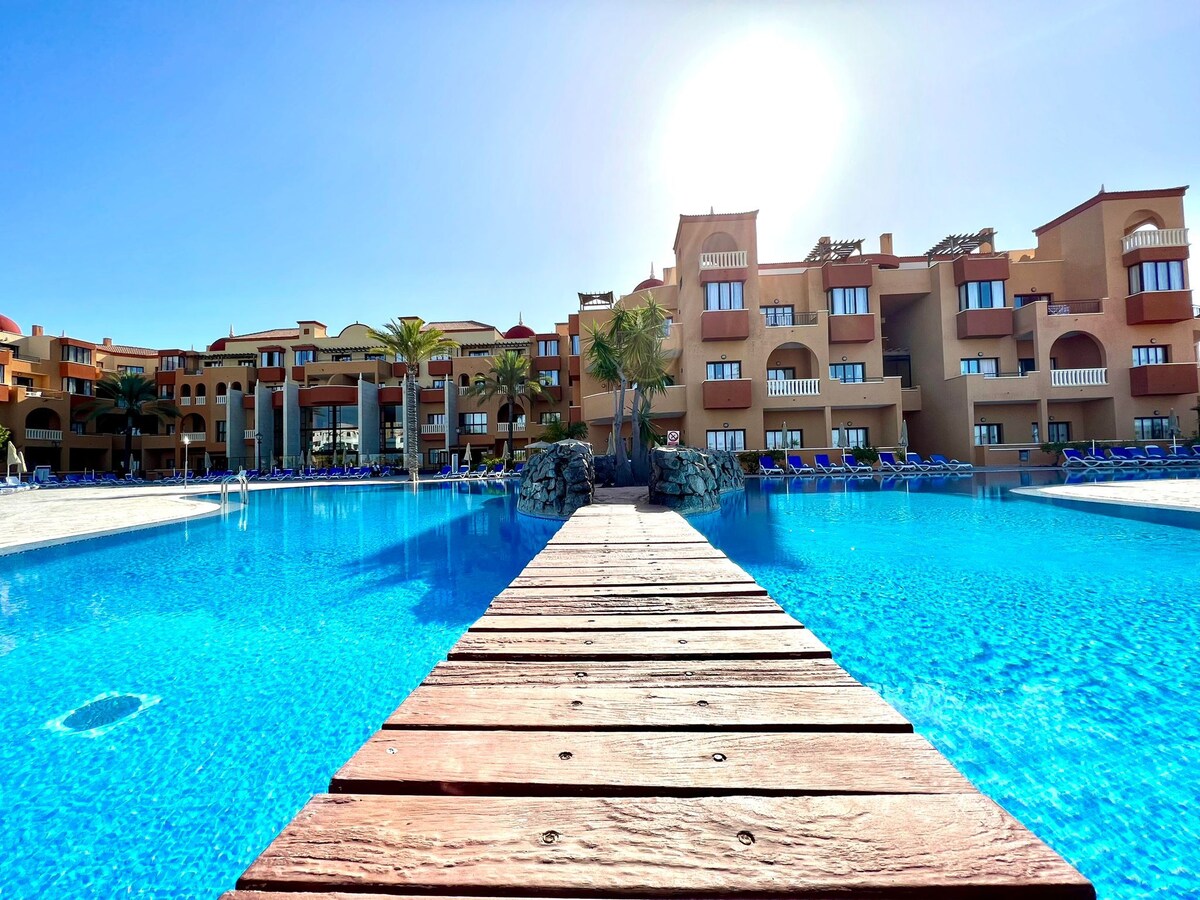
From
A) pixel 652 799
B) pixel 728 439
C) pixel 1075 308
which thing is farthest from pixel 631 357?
pixel 1075 308

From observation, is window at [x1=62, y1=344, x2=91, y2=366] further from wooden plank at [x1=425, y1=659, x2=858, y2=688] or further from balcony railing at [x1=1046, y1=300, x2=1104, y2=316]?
balcony railing at [x1=1046, y1=300, x2=1104, y2=316]

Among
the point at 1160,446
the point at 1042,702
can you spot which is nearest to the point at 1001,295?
the point at 1160,446

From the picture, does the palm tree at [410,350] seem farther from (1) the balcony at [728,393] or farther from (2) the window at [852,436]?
(2) the window at [852,436]

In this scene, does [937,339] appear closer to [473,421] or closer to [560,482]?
[560,482]

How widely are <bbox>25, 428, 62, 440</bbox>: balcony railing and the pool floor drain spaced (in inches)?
1862

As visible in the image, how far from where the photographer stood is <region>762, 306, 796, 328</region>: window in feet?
98.0

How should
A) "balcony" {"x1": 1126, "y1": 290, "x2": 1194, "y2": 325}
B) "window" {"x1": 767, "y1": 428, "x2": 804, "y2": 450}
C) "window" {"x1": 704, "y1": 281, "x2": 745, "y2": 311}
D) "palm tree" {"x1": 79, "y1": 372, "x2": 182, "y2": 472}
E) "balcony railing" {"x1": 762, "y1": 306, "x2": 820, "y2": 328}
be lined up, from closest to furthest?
"balcony" {"x1": 1126, "y1": 290, "x2": 1194, "y2": 325}, "window" {"x1": 704, "y1": 281, "x2": 745, "y2": 311}, "balcony railing" {"x1": 762, "y1": 306, "x2": 820, "y2": 328}, "window" {"x1": 767, "y1": 428, "x2": 804, "y2": 450}, "palm tree" {"x1": 79, "y1": 372, "x2": 182, "y2": 472}

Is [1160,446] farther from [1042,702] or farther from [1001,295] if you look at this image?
[1042,702]

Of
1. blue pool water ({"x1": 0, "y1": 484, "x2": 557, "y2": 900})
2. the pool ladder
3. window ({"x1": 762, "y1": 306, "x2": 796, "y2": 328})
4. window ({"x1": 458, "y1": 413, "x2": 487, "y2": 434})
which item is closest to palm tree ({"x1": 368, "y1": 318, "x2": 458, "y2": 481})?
window ({"x1": 458, "y1": 413, "x2": 487, "y2": 434})

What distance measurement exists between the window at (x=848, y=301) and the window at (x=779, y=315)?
2038 millimetres

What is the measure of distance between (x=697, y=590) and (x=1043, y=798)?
238 centimetres

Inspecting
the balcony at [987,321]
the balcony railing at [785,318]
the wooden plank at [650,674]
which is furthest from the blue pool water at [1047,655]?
the balcony at [987,321]

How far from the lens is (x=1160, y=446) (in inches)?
1062

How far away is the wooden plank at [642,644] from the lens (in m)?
2.83
